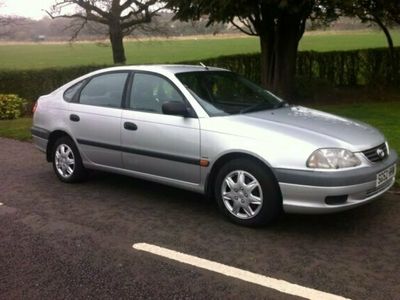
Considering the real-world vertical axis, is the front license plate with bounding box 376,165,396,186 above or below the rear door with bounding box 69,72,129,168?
below

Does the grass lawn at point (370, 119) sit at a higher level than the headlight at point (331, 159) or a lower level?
lower

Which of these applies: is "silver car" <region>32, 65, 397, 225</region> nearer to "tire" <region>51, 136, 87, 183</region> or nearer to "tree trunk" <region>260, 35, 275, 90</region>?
"tire" <region>51, 136, 87, 183</region>

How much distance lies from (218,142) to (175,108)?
0.58 metres

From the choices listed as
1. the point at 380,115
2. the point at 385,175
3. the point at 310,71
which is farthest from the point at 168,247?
the point at 310,71

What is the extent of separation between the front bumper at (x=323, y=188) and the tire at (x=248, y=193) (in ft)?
0.37

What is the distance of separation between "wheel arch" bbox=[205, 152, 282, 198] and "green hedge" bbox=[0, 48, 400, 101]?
11310mm

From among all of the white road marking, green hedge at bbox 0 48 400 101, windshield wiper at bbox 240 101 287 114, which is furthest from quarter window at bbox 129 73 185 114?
green hedge at bbox 0 48 400 101

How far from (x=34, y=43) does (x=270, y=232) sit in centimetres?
9227

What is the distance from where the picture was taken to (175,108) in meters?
5.26

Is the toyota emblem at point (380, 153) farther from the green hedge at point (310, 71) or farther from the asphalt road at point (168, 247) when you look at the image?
the green hedge at point (310, 71)

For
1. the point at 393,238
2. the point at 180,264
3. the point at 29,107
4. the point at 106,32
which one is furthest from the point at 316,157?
the point at 106,32

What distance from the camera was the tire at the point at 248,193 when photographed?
4.73 metres

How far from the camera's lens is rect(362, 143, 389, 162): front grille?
15.8 ft

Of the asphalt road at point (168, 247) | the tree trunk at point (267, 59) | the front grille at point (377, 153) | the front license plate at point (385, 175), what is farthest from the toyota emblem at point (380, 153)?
the tree trunk at point (267, 59)
